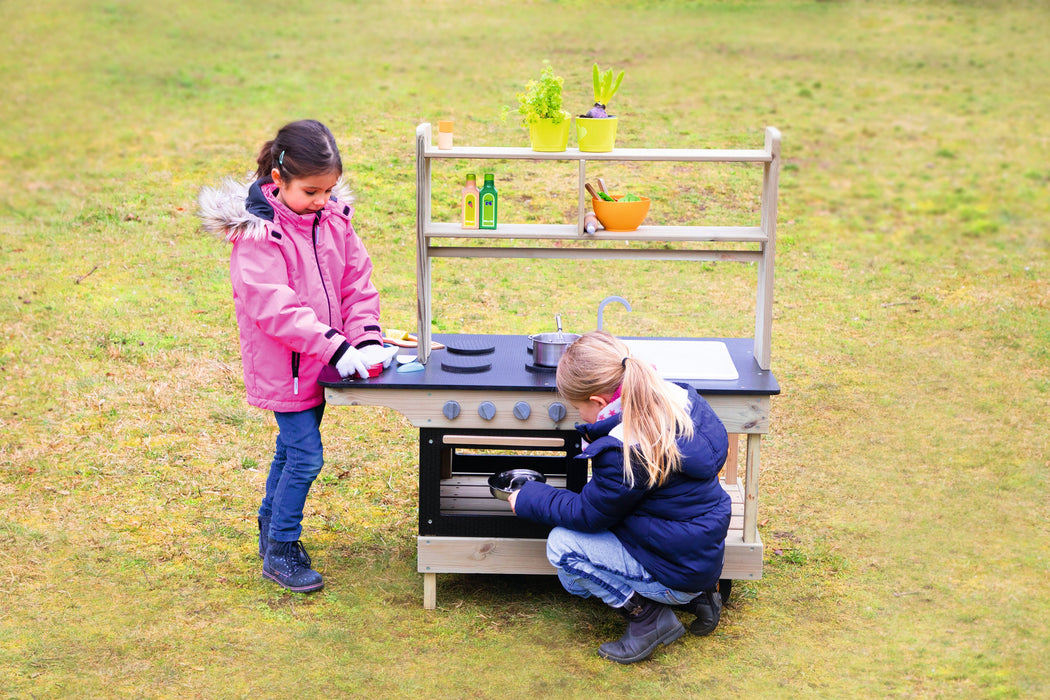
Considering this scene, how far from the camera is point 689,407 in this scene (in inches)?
125

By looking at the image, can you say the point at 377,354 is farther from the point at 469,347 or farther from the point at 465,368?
the point at 469,347

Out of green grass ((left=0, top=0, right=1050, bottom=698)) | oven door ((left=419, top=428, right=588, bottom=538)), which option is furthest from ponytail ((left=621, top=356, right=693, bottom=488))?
green grass ((left=0, top=0, right=1050, bottom=698))

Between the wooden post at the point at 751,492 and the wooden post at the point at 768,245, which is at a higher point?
the wooden post at the point at 768,245

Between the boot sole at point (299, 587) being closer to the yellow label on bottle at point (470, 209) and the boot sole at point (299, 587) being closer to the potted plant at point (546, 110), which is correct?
the yellow label on bottle at point (470, 209)

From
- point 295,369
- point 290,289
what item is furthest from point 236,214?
point 295,369

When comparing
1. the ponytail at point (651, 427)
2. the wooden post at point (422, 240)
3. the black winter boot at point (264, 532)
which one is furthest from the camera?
the black winter boot at point (264, 532)

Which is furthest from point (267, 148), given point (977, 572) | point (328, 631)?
point (977, 572)

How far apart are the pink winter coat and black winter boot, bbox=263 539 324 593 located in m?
0.56

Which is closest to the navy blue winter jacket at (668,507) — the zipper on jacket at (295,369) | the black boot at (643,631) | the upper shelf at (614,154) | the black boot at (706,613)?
the black boot at (643,631)

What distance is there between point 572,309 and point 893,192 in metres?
4.42

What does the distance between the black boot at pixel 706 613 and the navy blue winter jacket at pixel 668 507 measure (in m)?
0.27

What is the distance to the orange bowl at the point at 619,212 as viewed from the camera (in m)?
3.61

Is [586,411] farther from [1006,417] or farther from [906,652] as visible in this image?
[1006,417]

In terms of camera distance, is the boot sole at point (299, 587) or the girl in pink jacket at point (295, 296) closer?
the girl in pink jacket at point (295, 296)
